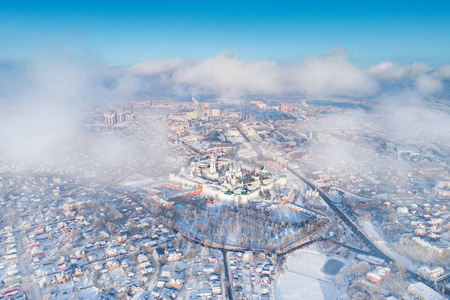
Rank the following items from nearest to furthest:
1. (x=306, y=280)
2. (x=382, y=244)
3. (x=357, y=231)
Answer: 1. (x=306, y=280)
2. (x=382, y=244)
3. (x=357, y=231)

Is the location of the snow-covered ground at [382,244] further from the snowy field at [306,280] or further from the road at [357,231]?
the snowy field at [306,280]

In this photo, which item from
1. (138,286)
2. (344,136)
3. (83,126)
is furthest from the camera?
(83,126)

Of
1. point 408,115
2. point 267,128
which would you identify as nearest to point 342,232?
point 267,128

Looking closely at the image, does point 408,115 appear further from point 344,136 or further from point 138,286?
point 138,286

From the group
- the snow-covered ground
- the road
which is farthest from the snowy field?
the snow-covered ground

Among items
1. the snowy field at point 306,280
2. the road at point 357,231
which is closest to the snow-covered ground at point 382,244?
the road at point 357,231

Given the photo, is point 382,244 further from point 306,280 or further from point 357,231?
point 306,280

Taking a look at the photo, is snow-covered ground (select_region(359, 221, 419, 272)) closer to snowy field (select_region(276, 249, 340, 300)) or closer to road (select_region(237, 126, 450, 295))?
road (select_region(237, 126, 450, 295))

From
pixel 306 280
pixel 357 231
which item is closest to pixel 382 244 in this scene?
pixel 357 231
